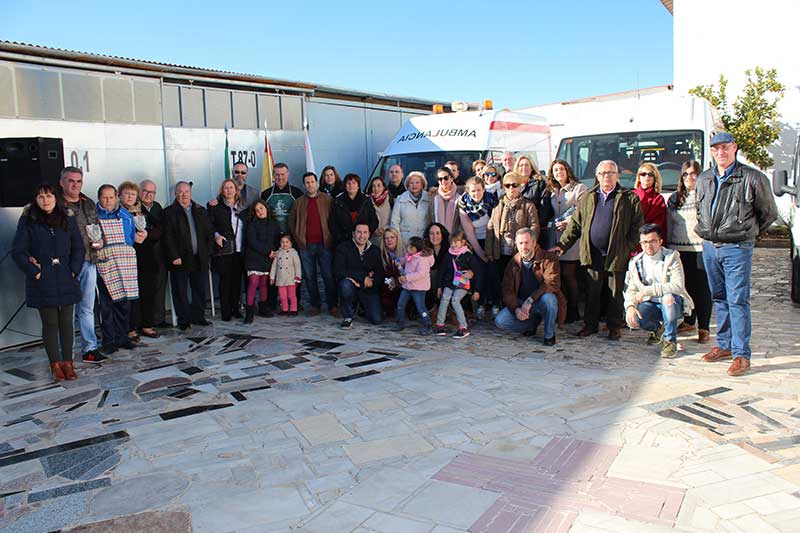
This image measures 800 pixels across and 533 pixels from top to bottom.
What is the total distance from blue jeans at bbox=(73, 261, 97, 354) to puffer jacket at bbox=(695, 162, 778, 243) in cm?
569

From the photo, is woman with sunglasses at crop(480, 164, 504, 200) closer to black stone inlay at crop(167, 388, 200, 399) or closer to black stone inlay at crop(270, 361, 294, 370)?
black stone inlay at crop(270, 361, 294, 370)

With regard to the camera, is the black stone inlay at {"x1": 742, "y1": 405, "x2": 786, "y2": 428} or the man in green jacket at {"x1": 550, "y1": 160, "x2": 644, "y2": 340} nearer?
the black stone inlay at {"x1": 742, "y1": 405, "x2": 786, "y2": 428}

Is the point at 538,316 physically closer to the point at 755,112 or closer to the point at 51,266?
the point at 51,266

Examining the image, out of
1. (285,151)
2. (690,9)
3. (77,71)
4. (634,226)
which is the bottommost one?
(634,226)

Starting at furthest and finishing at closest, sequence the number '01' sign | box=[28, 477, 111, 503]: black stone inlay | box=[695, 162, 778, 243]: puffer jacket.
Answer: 1. the number '01' sign
2. box=[695, 162, 778, 243]: puffer jacket
3. box=[28, 477, 111, 503]: black stone inlay

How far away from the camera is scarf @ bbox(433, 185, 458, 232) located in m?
8.12

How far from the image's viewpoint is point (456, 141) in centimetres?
1015

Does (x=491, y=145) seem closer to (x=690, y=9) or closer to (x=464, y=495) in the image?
(x=464, y=495)

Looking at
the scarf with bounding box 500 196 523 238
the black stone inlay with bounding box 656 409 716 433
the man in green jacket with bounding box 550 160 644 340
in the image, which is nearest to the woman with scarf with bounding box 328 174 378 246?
the scarf with bounding box 500 196 523 238

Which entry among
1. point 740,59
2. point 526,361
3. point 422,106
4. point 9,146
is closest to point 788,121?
point 740,59

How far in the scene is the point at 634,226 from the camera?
22.2 feet

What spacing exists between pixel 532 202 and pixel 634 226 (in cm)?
123

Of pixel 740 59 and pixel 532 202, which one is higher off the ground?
pixel 740 59

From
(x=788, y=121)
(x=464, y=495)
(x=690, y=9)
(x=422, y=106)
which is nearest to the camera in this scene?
(x=464, y=495)
